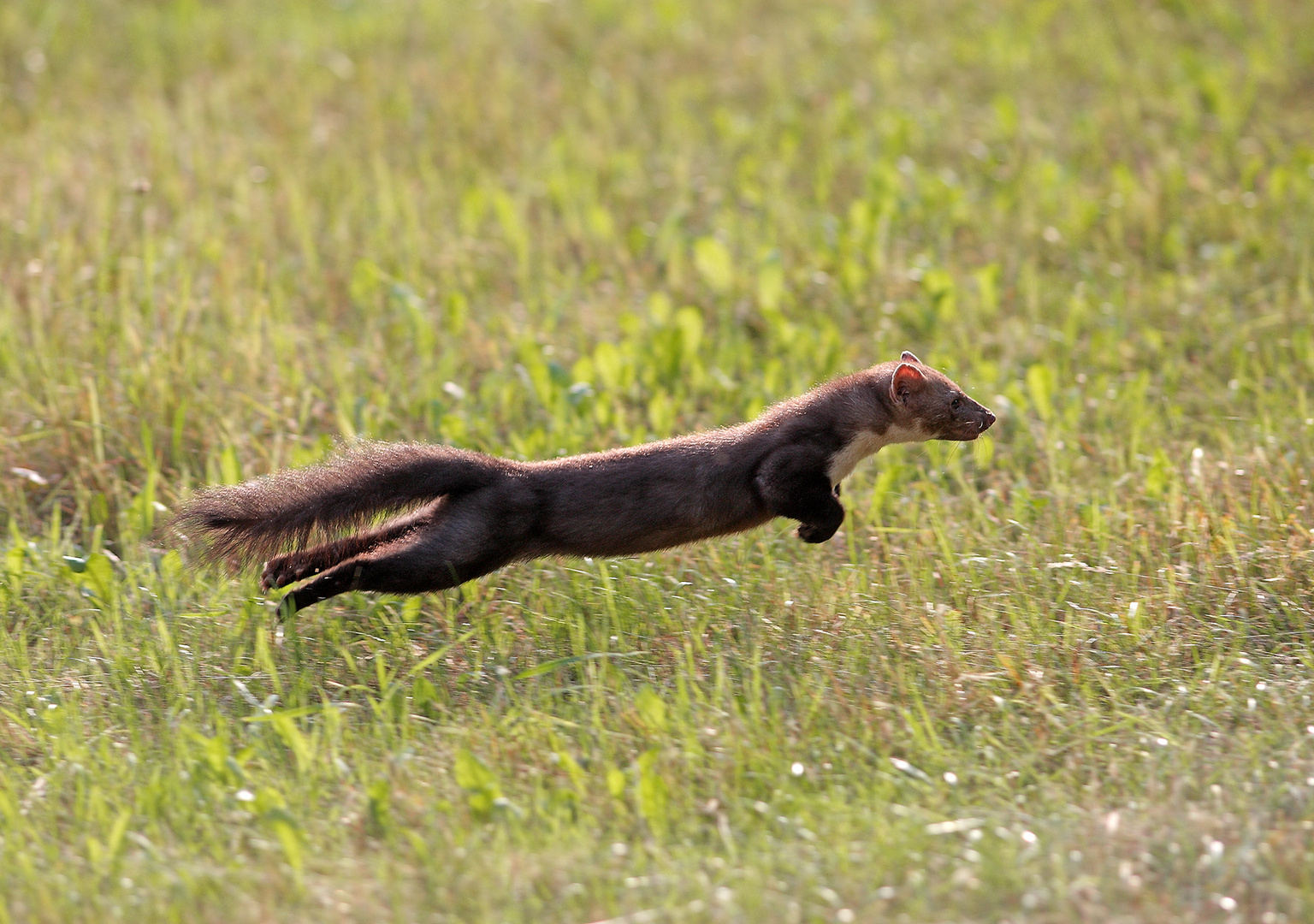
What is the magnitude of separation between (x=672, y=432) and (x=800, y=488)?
5.14ft

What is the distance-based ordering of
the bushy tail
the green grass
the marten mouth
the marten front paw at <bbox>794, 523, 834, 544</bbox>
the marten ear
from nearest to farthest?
the green grass, the bushy tail, the marten front paw at <bbox>794, 523, 834, 544</bbox>, the marten ear, the marten mouth

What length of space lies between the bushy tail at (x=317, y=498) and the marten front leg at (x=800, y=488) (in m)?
0.93

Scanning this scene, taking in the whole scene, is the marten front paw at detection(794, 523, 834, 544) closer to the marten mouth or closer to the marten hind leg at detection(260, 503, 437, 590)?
the marten mouth

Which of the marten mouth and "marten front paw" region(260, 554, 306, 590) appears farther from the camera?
the marten mouth

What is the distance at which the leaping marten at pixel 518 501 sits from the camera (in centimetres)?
478

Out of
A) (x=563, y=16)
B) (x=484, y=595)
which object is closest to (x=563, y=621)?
(x=484, y=595)

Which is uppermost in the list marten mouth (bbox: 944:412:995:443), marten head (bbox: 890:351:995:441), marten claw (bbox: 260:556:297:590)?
marten head (bbox: 890:351:995:441)

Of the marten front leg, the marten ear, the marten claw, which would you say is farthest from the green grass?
the marten ear

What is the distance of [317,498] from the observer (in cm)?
476

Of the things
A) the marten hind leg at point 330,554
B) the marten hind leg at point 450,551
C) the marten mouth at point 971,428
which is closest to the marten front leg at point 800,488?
the marten mouth at point 971,428

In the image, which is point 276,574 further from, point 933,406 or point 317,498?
point 933,406

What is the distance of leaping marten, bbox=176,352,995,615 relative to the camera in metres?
4.78

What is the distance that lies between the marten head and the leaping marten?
0.04 feet

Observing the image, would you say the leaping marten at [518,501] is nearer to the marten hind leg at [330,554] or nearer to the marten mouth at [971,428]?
the marten hind leg at [330,554]
